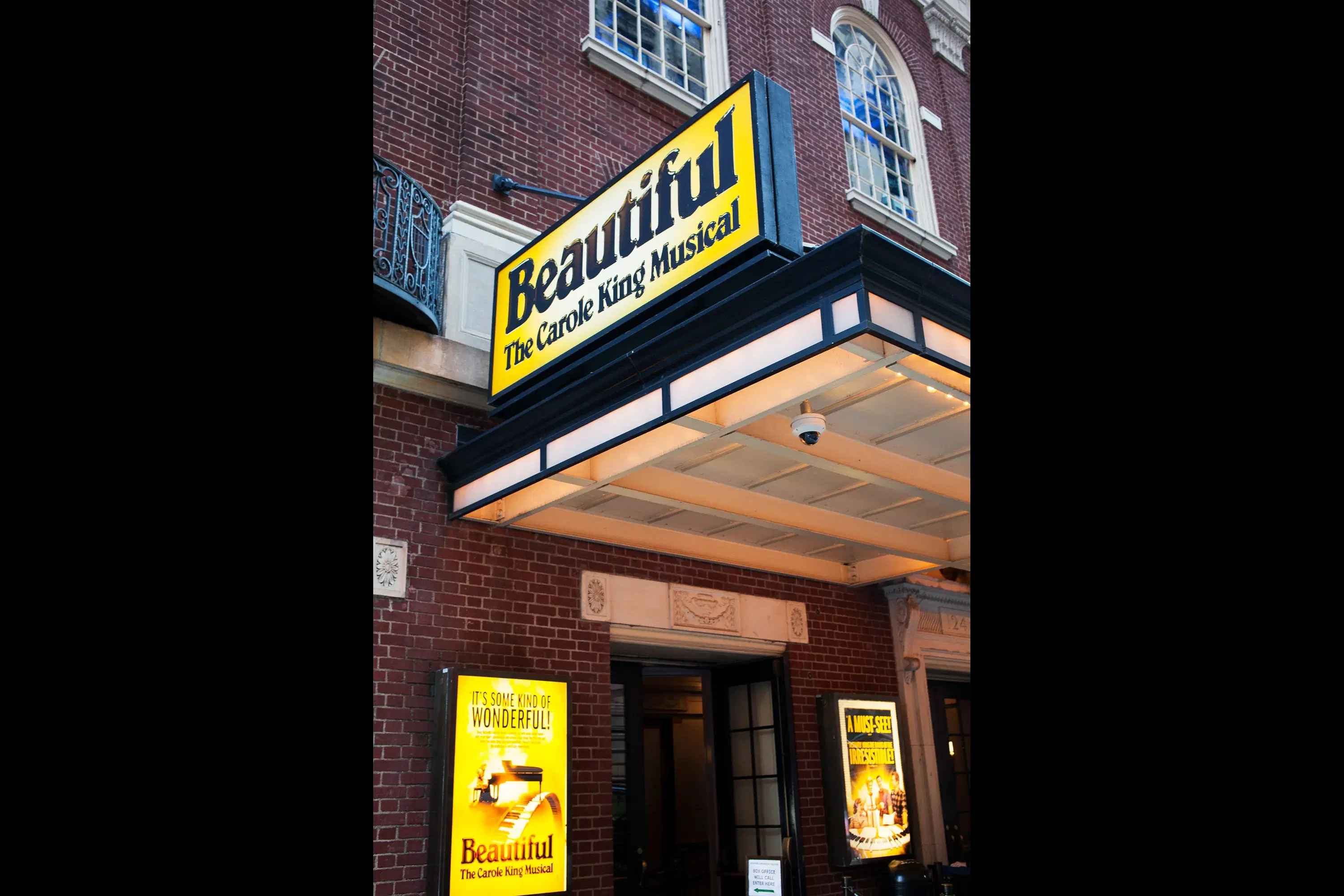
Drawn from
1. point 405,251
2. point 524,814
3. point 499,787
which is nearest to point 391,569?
point 499,787

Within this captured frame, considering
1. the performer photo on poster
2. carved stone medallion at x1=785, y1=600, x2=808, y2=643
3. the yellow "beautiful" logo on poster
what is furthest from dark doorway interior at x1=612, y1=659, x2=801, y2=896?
the yellow "beautiful" logo on poster

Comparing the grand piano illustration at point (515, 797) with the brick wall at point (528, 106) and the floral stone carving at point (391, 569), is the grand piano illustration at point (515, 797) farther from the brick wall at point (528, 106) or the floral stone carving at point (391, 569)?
the brick wall at point (528, 106)

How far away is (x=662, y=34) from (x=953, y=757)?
900 centimetres

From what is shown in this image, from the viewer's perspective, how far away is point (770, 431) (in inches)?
230

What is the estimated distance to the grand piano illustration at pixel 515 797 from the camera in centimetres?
598

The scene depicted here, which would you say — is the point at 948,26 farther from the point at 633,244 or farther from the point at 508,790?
the point at 508,790

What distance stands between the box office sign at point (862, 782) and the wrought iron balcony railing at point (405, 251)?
506 centimetres

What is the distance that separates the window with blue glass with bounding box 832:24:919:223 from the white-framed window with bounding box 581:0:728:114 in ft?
7.58

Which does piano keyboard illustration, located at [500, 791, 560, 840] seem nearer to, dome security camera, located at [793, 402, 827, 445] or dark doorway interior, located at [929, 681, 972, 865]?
dome security camera, located at [793, 402, 827, 445]

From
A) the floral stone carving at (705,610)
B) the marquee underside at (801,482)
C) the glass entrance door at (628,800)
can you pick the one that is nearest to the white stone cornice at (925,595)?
the marquee underside at (801,482)
